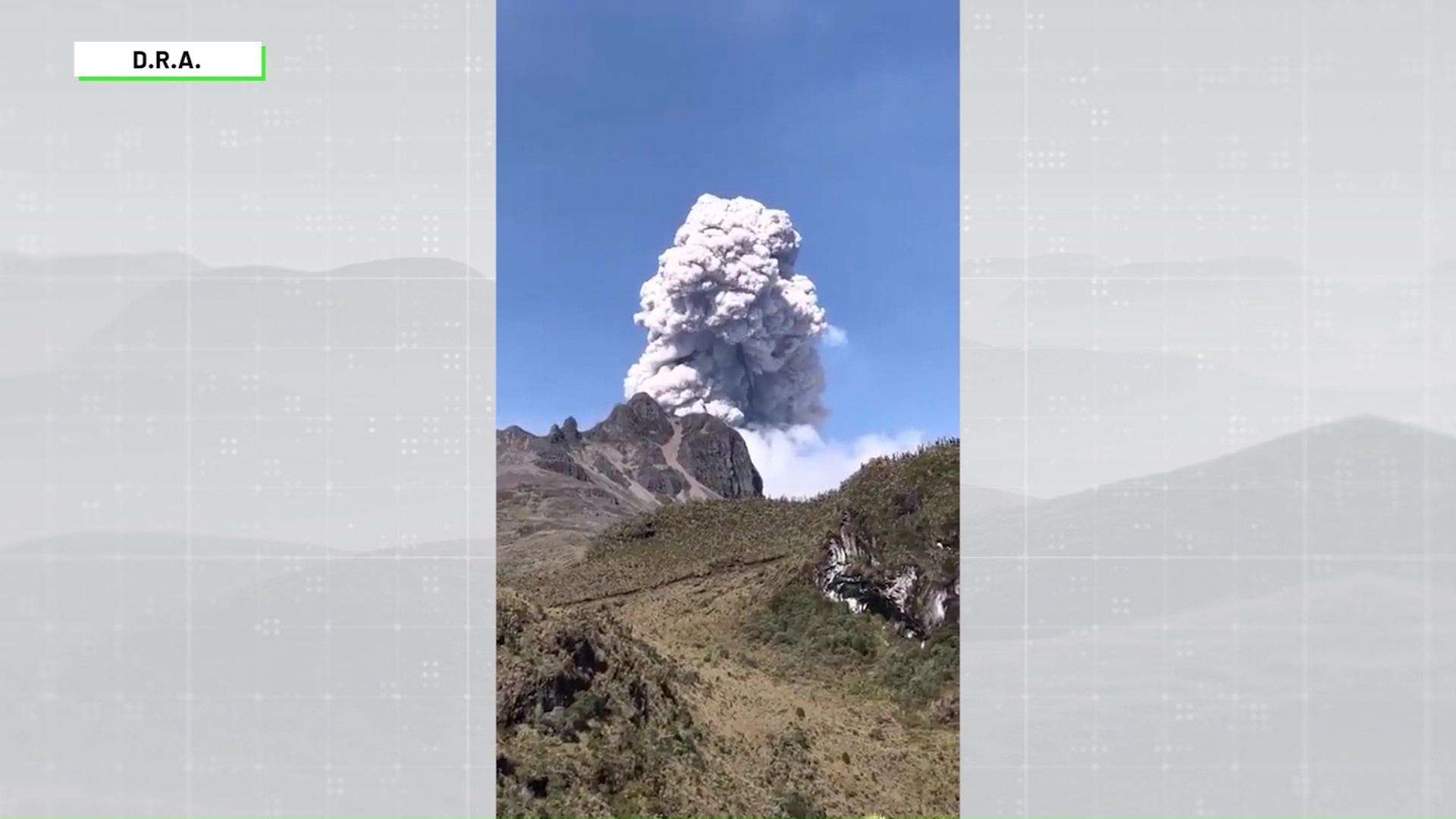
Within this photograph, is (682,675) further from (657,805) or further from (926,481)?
(926,481)

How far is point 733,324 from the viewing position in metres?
123

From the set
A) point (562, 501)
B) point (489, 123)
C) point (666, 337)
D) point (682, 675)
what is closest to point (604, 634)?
point (682, 675)

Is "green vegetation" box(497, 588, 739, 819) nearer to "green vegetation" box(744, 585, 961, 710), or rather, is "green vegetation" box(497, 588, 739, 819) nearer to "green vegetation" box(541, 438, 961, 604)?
"green vegetation" box(744, 585, 961, 710)

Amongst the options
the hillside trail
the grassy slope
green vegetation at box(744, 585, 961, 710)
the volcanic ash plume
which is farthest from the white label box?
the volcanic ash plume

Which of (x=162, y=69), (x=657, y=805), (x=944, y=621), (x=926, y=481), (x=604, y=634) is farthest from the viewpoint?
(x=926, y=481)

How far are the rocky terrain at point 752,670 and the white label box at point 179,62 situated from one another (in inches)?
539

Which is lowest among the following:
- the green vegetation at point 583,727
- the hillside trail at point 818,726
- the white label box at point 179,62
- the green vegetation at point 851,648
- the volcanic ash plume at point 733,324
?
the hillside trail at point 818,726

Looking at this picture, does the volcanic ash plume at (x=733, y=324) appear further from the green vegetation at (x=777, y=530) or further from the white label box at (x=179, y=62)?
the white label box at (x=179, y=62)

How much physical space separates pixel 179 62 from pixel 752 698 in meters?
25.7

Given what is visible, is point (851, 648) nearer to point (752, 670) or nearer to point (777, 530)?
point (752, 670)

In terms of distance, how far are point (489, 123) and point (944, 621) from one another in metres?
28.0

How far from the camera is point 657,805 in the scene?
19.4 metres

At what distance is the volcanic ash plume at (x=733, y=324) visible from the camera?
11838 centimetres

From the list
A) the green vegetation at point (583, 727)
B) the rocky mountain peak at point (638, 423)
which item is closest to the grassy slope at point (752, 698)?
the green vegetation at point (583, 727)
